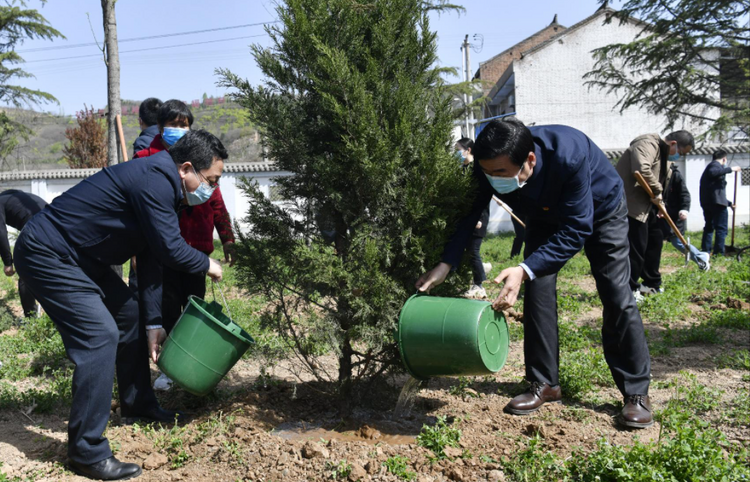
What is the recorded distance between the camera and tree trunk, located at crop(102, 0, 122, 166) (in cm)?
902

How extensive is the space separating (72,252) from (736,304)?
244 inches

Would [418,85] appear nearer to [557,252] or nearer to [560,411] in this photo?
[557,252]

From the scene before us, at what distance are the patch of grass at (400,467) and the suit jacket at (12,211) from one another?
475 cm

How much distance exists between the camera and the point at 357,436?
330 centimetres

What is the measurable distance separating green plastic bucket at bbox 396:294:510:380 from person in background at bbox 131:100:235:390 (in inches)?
58.7

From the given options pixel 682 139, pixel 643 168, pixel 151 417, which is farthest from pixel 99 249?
pixel 682 139

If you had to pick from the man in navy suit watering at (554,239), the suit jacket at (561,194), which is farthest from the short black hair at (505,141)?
the suit jacket at (561,194)

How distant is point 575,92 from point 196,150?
26.6 metres

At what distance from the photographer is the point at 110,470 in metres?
2.98

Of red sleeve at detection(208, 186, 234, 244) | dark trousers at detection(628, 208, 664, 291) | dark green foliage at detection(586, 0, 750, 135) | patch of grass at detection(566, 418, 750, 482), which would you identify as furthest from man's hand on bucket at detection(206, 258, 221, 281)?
dark green foliage at detection(586, 0, 750, 135)

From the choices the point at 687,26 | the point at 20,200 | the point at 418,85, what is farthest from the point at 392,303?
the point at 687,26

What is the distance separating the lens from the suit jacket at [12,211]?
19.5ft

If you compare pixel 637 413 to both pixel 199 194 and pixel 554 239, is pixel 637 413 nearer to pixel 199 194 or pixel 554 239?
pixel 554 239

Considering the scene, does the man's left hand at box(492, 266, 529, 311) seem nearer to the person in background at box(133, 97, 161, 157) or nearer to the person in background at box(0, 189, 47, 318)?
the person in background at box(133, 97, 161, 157)
